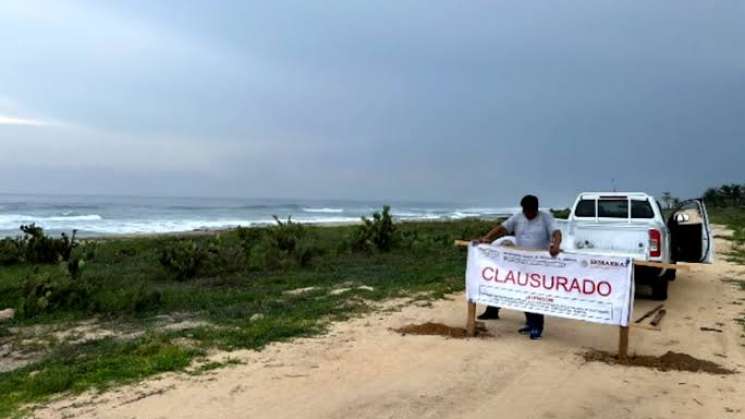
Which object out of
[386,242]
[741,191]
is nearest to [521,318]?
[386,242]

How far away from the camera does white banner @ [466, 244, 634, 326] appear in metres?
6.59

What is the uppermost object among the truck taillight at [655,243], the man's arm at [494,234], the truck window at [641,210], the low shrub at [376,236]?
the truck window at [641,210]

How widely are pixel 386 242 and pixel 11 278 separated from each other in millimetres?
9226

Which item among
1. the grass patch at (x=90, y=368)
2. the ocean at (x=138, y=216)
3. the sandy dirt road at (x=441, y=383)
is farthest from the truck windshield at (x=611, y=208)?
the ocean at (x=138, y=216)

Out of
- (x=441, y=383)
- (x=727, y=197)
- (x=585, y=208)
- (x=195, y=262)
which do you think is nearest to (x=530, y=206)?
(x=441, y=383)

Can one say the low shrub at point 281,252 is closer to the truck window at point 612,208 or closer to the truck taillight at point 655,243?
the truck window at point 612,208

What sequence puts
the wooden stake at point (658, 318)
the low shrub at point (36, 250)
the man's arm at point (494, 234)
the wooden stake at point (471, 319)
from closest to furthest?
the wooden stake at point (471, 319), the man's arm at point (494, 234), the wooden stake at point (658, 318), the low shrub at point (36, 250)

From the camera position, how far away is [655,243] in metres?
9.89

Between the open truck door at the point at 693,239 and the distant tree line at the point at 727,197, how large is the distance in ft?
174

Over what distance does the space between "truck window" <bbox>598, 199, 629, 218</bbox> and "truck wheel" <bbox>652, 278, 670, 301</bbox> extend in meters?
1.55

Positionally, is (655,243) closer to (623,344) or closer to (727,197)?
(623,344)

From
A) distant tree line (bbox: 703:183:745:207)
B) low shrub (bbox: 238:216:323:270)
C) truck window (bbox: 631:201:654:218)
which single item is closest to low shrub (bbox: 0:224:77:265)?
low shrub (bbox: 238:216:323:270)

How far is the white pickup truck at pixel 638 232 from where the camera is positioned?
9.91 meters

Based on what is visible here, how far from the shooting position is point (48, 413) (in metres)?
4.75
